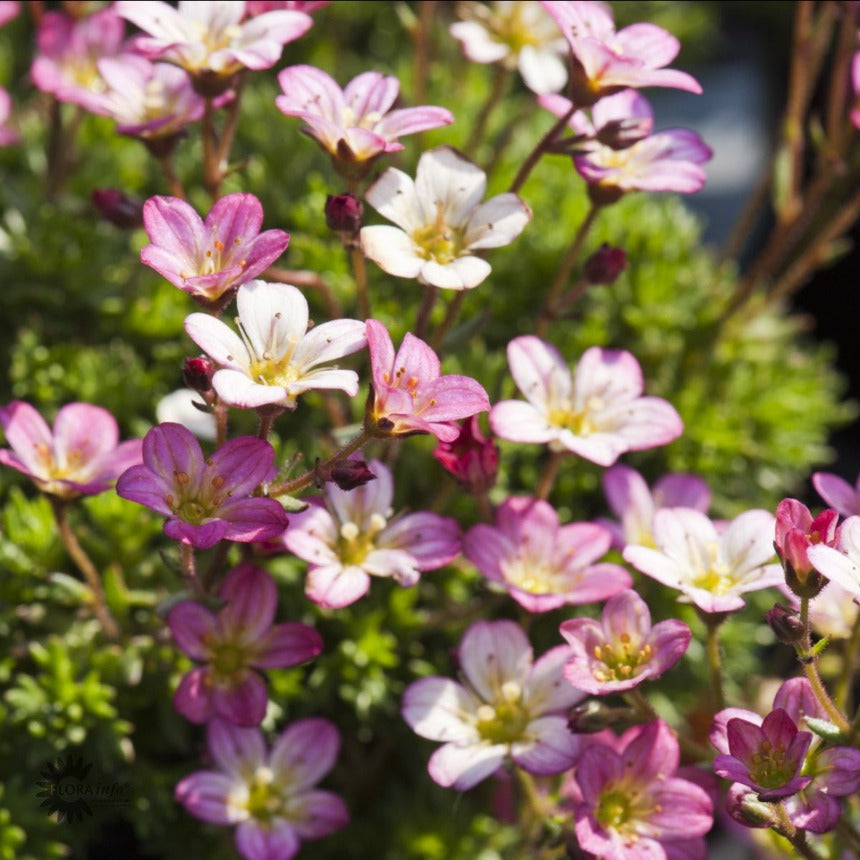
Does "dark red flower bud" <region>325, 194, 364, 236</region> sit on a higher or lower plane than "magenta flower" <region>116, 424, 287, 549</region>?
higher

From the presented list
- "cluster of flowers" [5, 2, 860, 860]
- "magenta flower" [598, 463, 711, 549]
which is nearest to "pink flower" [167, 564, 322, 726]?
"cluster of flowers" [5, 2, 860, 860]

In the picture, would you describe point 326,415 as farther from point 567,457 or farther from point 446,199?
point 446,199

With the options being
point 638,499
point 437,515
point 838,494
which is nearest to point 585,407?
point 638,499

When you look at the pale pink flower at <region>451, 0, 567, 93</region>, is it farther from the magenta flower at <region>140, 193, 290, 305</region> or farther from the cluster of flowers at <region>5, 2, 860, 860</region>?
the magenta flower at <region>140, 193, 290, 305</region>

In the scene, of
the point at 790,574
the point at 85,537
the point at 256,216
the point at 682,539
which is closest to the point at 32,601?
the point at 85,537

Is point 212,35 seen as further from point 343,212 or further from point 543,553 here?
point 543,553

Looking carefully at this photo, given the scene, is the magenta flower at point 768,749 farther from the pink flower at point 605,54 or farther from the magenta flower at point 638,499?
the pink flower at point 605,54

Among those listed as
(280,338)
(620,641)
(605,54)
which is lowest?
(620,641)
